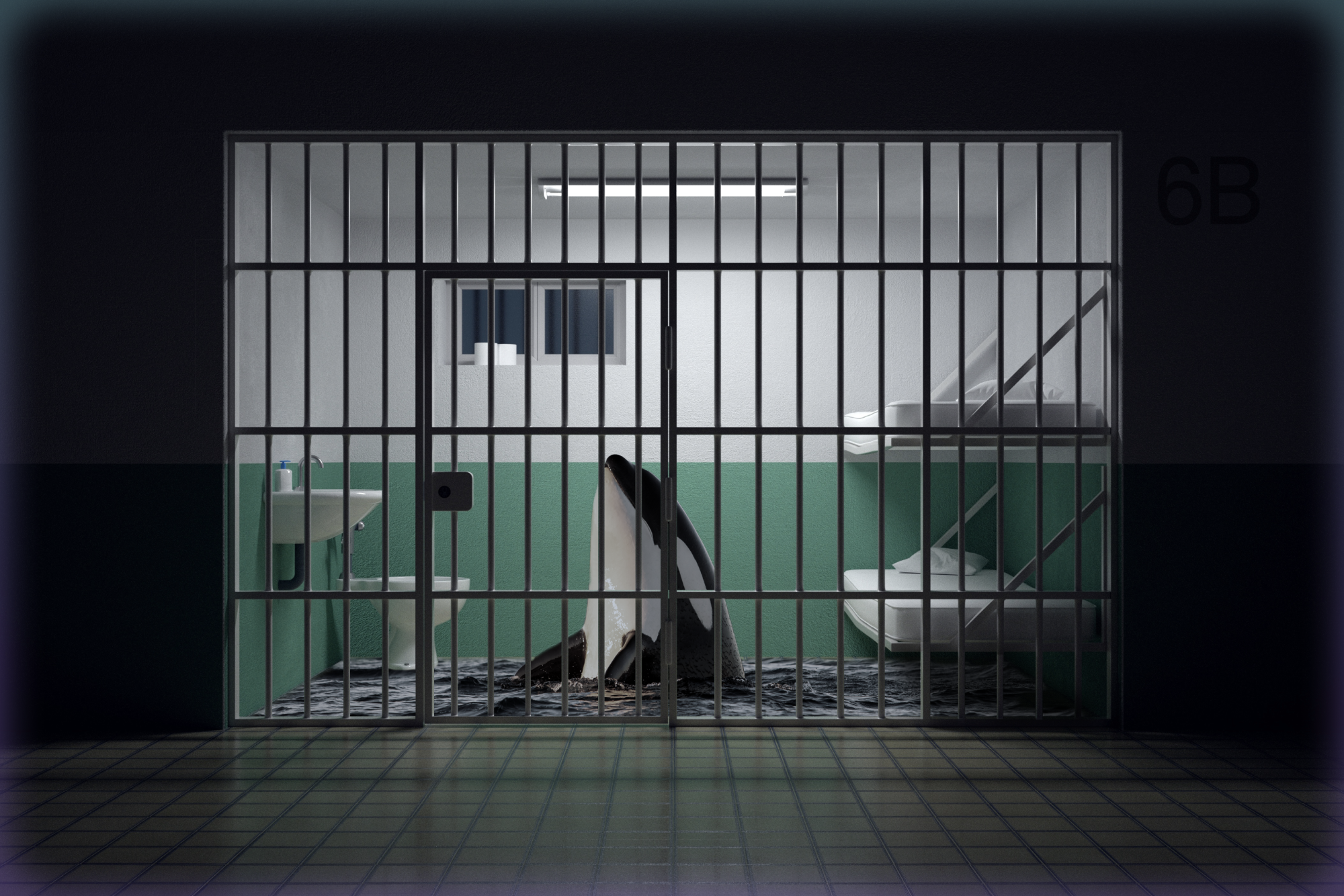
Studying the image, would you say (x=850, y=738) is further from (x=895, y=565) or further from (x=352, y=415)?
(x=352, y=415)

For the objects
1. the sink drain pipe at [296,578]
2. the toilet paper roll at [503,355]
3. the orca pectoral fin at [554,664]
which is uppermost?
the toilet paper roll at [503,355]

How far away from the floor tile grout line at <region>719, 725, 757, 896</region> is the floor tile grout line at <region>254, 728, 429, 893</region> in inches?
49.7

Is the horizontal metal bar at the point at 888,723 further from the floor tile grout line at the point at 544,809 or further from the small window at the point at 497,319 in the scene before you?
the small window at the point at 497,319

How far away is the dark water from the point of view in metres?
4.66

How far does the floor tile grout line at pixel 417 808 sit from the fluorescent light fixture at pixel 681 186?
3.13m

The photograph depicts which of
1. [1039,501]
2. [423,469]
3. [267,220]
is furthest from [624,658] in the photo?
[267,220]

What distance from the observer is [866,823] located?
3.13 metres

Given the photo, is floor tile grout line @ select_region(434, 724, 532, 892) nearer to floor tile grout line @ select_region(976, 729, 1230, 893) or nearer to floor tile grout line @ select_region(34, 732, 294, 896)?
floor tile grout line @ select_region(34, 732, 294, 896)

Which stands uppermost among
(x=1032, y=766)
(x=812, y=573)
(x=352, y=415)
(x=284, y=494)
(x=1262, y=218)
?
(x=1262, y=218)

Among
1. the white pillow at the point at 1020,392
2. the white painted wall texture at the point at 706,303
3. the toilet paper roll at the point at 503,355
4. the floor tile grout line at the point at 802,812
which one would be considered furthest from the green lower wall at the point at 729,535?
the floor tile grout line at the point at 802,812

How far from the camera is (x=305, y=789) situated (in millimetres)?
3488

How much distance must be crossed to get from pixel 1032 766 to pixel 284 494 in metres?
3.61

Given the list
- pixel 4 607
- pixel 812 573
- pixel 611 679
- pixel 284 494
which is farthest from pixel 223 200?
pixel 812 573

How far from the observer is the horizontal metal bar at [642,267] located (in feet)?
13.9
